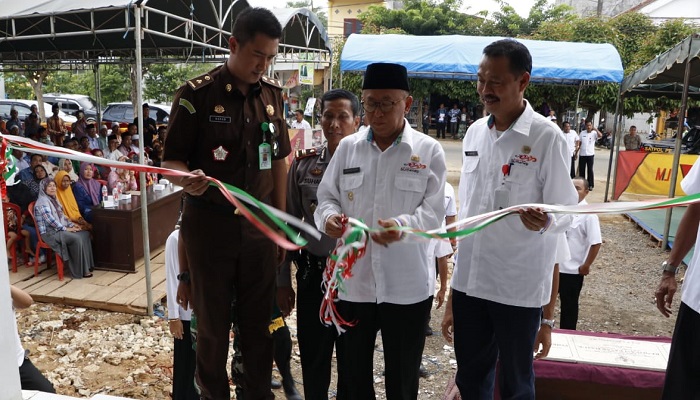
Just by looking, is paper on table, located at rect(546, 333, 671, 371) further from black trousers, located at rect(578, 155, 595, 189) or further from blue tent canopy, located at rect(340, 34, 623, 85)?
black trousers, located at rect(578, 155, 595, 189)

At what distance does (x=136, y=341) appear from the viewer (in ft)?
15.3

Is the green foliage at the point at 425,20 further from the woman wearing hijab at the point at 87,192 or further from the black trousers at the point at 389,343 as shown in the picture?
the black trousers at the point at 389,343

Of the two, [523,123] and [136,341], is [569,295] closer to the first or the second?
[523,123]

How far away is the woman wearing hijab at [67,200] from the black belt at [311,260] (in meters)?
4.27

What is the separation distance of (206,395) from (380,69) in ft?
5.50

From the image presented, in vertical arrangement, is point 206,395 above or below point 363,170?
below

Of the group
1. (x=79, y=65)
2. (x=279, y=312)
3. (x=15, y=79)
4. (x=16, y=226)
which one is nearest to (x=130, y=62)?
(x=79, y=65)

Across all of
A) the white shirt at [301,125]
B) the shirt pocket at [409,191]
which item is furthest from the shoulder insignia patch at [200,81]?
the white shirt at [301,125]

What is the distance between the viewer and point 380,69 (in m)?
2.33

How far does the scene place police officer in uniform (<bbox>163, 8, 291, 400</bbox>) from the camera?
7.88ft

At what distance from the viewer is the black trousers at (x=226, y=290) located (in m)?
2.42

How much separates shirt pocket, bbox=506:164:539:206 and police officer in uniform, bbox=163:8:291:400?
3.64 ft

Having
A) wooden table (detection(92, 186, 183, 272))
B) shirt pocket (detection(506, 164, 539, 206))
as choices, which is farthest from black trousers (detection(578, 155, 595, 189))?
shirt pocket (detection(506, 164, 539, 206))

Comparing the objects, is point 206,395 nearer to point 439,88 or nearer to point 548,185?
point 548,185
